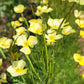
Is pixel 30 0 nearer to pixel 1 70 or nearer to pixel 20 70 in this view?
pixel 1 70

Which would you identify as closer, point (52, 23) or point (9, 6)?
point (52, 23)

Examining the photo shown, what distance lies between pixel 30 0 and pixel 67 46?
58.4 inches

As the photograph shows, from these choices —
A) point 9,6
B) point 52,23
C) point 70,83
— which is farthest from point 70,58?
point 9,6

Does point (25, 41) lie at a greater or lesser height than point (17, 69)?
greater

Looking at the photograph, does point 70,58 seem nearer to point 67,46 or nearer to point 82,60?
point 67,46

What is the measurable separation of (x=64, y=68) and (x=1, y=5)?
1.80 metres

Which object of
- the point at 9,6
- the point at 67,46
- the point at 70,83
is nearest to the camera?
the point at 70,83

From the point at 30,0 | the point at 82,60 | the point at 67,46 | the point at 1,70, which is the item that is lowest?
the point at 1,70

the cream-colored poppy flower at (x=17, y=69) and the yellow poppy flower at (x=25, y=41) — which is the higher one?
the yellow poppy flower at (x=25, y=41)

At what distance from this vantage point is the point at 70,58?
1526 mm

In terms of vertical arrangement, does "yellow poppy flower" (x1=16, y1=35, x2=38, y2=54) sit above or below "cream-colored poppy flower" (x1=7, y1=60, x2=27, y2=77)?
above

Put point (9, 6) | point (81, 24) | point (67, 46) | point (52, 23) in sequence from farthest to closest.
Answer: point (9, 6)
point (67, 46)
point (81, 24)
point (52, 23)

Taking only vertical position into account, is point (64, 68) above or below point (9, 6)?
below

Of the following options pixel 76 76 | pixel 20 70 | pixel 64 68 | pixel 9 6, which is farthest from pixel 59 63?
pixel 9 6
